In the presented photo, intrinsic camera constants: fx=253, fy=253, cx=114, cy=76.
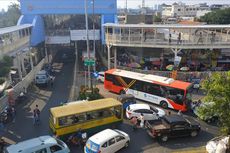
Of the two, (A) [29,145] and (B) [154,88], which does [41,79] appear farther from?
(A) [29,145]

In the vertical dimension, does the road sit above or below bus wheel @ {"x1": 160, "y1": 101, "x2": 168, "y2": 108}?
below

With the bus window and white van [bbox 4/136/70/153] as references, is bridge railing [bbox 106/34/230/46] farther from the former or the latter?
white van [bbox 4/136/70/153]

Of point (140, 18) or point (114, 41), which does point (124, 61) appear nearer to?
point (114, 41)

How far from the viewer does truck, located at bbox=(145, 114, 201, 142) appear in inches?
681

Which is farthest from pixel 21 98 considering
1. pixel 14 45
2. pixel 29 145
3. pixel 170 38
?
pixel 170 38

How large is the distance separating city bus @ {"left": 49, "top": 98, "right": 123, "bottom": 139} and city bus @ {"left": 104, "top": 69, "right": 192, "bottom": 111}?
6042 mm

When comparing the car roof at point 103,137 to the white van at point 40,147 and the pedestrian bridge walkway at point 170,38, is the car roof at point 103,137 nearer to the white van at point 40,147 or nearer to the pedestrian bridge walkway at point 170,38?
the white van at point 40,147

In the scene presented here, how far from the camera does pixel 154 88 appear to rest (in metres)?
23.9

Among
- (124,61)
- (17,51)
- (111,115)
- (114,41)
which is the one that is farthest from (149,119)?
Result: (124,61)

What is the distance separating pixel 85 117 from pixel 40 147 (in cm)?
433

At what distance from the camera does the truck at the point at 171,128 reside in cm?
1730

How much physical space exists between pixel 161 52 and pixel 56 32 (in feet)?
58.8

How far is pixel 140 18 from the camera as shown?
185ft

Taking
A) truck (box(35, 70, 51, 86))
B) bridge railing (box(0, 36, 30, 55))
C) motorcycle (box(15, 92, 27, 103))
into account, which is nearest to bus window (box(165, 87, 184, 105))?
motorcycle (box(15, 92, 27, 103))
